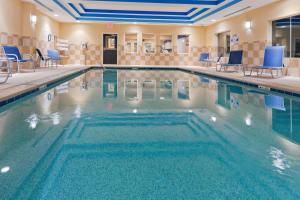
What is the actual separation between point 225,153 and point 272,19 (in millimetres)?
8634

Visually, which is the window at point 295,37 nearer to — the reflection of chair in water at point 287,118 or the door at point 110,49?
the reflection of chair in water at point 287,118

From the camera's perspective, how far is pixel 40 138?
2443 mm

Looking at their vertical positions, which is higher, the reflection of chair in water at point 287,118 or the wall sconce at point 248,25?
the wall sconce at point 248,25

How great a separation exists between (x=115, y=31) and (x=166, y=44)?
2.88m

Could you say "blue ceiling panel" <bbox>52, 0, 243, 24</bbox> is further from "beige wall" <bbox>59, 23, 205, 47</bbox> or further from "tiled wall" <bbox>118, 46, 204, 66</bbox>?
"tiled wall" <bbox>118, 46, 204, 66</bbox>

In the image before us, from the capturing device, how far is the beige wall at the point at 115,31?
50.8 feet

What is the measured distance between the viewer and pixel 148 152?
6.97 ft

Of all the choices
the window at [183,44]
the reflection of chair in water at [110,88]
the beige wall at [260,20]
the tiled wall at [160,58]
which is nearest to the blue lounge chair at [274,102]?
the reflection of chair in water at [110,88]

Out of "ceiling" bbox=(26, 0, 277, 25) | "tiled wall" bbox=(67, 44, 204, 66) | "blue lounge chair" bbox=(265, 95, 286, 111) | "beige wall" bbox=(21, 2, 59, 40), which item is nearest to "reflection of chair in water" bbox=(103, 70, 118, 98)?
"blue lounge chair" bbox=(265, 95, 286, 111)

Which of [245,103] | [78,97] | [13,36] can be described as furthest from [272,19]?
[13,36]

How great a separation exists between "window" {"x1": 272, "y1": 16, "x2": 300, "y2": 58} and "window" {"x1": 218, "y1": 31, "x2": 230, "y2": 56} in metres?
4.12

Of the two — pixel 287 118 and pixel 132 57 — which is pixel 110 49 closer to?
pixel 132 57

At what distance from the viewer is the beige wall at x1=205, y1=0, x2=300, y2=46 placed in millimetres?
8773

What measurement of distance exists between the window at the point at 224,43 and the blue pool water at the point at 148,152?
10.2 metres
